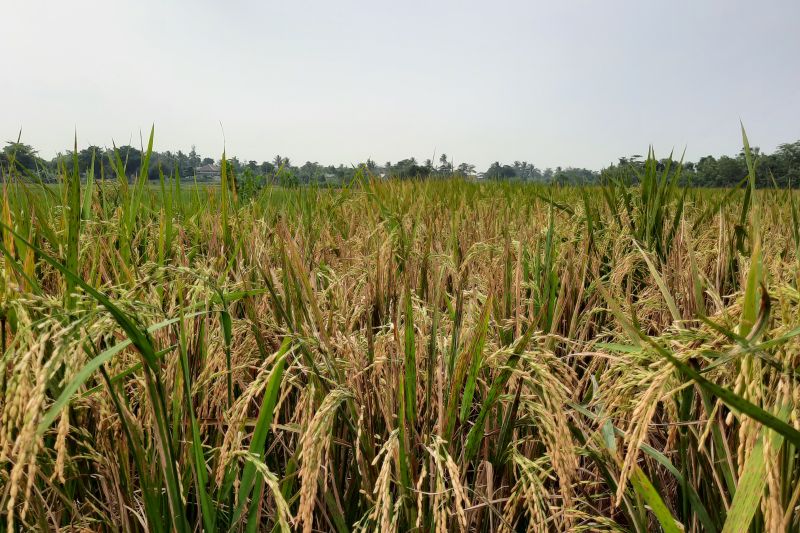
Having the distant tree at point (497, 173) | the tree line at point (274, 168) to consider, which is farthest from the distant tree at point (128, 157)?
the distant tree at point (497, 173)

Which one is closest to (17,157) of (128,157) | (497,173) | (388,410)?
(128,157)

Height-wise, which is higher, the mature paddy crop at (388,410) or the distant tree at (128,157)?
the distant tree at (128,157)

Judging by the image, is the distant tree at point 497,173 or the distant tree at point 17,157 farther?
the distant tree at point 497,173

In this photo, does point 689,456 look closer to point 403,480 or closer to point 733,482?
point 733,482

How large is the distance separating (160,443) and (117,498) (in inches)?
13.0

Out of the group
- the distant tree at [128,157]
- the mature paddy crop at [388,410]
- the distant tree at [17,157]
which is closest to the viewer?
the mature paddy crop at [388,410]

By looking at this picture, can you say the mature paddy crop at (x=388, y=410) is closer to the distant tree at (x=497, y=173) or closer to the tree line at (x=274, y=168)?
the tree line at (x=274, y=168)

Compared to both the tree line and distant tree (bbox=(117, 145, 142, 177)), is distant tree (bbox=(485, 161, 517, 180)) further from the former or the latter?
distant tree (bbox=(117, 145, 142, 177))

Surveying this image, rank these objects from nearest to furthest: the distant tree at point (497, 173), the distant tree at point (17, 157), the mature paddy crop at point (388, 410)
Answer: the mature paddy crop at point (388, 410) < the distant tree at point (17, 157) < the distant tree at point (497, 173)

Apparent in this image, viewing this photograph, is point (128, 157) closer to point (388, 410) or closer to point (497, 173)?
point (388, 410)

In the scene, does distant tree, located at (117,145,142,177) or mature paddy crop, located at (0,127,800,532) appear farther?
distant tree, located at (117,145,142,177)

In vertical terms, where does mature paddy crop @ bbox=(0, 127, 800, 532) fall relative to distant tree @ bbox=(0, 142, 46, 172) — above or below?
below

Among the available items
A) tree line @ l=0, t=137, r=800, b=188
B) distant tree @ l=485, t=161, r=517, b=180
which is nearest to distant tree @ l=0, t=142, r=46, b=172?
tree line @ l=0, t=137, r=800, b=188

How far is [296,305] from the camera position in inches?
44.2
